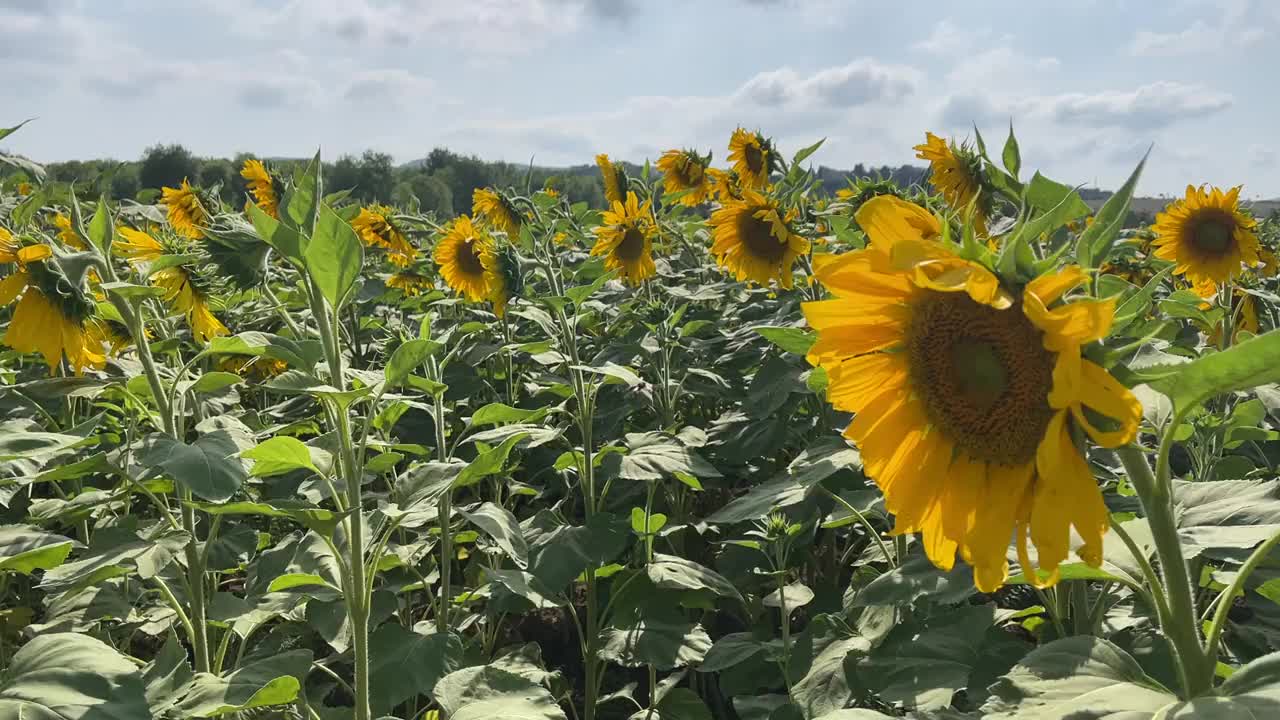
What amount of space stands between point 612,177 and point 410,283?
1.72m

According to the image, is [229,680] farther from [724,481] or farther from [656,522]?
[724,481]

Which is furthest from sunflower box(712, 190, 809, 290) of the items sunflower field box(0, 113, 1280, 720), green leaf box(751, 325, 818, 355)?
green leaf box(751, 325, 818, 355)

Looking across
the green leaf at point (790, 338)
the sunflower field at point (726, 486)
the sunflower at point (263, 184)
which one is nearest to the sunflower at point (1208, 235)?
the sunflower field at point (726, 486)

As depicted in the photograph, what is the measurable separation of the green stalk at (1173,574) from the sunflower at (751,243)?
2.77 metres

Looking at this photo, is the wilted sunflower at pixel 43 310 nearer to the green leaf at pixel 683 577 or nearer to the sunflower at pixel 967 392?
the green leaf at pixel 683 577

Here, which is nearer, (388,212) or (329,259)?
(329,259)

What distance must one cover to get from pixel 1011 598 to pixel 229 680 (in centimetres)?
212

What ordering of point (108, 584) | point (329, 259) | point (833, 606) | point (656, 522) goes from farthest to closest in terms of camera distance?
point (833, 606) → point (656, 522) → point (108, 584) → point (329, 259)

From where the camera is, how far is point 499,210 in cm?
522

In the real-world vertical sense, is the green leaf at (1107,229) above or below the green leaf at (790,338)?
above

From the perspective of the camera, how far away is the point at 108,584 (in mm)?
2279

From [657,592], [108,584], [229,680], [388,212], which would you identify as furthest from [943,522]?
[388,212]

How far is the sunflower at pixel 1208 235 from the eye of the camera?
3.82m

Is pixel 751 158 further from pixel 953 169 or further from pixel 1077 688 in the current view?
pixel 1077 688
